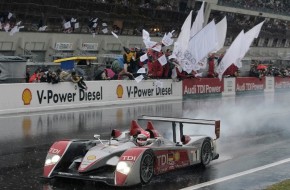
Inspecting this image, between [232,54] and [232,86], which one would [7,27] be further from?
[232,86]

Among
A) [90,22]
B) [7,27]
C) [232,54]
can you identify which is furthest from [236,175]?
[90,22]

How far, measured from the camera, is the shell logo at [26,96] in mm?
20234

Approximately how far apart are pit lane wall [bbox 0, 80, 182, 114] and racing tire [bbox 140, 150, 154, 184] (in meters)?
11.8

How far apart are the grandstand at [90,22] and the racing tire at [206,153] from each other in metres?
25.4

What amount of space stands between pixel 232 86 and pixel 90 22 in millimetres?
15310

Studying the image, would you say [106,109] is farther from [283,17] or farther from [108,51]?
[283,17]

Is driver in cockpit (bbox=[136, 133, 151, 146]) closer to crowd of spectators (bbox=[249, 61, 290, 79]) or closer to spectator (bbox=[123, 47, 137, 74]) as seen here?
spectator (bbox=[123, 47, 137, 74])

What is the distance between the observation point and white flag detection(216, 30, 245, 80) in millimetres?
30078

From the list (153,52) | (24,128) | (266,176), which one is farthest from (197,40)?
(266,176)

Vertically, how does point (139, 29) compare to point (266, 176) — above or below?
above

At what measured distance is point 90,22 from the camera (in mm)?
44219

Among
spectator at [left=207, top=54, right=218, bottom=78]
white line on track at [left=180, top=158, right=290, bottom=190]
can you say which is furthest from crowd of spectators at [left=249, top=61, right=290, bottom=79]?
white line on track at [left=180, top=158, right=290, bottom=190]

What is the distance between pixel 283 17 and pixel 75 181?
73.4m

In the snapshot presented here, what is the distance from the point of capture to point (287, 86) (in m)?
41.1
